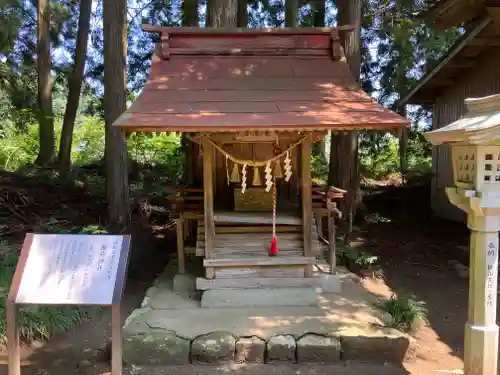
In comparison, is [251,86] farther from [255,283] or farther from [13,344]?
[13,344]

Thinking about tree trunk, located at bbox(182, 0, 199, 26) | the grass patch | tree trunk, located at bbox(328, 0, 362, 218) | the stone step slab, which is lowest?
the grass patch

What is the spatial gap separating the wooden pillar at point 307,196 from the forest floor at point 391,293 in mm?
1953

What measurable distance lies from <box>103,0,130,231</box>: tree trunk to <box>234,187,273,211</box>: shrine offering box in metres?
3.59

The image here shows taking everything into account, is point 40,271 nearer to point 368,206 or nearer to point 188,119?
point 188,119

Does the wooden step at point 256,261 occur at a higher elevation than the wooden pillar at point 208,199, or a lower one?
lower

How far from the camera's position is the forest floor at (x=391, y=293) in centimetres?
534

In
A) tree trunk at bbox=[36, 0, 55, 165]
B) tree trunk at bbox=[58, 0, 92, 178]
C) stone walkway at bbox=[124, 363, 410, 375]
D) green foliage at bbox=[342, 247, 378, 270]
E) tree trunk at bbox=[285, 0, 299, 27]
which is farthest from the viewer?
tree trunk at bbox=[58, 0, 92, 178]

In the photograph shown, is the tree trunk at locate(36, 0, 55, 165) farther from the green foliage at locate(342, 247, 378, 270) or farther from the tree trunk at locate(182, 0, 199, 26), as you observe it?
the green foliage at locate(342, 247, 378, 270)

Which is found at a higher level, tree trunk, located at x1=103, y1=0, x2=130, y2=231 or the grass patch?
tree trunk, located at x1=103, y1=0, x2=130, y2=231

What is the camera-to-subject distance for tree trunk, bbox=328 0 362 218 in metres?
10.3

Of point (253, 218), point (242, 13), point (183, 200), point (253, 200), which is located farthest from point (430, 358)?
point (242, 13)

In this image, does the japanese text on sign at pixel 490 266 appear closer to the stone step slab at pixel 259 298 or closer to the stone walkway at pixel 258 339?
the stone walkway at pixel 258 339

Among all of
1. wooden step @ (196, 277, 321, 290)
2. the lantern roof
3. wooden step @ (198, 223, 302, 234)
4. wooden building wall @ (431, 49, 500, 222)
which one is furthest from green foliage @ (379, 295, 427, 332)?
wooden building wall @ (431, 49, 500, 222)

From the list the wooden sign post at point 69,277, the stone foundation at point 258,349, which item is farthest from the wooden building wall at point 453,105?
the wooden sign post at point 69,277
